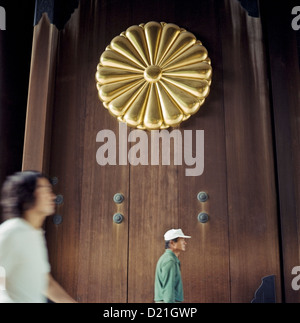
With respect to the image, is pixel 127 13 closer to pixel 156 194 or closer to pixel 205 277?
pixel 156 194

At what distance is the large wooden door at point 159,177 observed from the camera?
251 centimetres

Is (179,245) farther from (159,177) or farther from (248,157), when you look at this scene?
(248,157)

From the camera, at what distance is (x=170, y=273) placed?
6.99ft

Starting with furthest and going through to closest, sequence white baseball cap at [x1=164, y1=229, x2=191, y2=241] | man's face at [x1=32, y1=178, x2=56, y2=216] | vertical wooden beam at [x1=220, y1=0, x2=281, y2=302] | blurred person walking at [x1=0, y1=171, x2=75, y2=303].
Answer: vertical wooden beam at [x1=220, y1=0, x2=281, y2=302] → white baseball cap at [x1=164, y1=229, x2=191, y2=241] → man's face at [x1=32, y1=178, x2=56, y2=216] → blurred person walking at [x1=0, y1=171, x2=75, y2=303]

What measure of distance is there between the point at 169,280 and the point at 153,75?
52.5 inches

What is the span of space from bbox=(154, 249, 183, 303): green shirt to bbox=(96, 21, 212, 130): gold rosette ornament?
2.94 feet

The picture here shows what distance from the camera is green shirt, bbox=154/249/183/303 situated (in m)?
2.11

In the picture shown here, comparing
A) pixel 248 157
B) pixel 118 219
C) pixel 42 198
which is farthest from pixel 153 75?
pixel 42 198

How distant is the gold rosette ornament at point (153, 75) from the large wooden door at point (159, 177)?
0.10 metres

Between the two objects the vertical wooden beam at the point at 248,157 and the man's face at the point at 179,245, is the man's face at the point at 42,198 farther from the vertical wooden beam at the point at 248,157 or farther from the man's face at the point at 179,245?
the vertical wooden beam at the point at 248,157

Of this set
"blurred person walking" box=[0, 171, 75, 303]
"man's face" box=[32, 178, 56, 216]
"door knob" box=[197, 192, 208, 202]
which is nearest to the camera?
"blurred person walking" box=[0, 171, 75, 303]

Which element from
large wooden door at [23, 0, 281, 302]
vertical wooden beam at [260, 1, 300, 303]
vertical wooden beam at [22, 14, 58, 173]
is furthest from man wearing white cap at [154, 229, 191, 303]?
vertical wooden beam at [22, 14, 58, 173]

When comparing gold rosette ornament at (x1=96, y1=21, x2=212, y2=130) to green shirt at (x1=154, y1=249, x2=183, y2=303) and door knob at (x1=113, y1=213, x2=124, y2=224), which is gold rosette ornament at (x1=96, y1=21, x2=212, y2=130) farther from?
green shirt at (x1=154, y1=249, x2=183, y2=303)

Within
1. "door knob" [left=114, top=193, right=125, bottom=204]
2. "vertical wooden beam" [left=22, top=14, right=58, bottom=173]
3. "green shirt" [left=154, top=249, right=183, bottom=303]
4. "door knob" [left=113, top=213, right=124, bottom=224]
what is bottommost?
"green shirt" [left=154, top=249, right=183, bottom=303]
